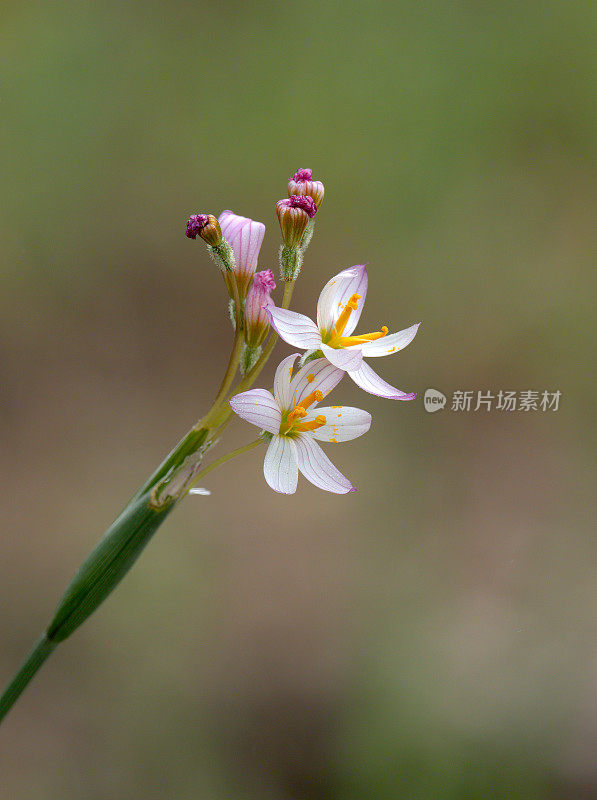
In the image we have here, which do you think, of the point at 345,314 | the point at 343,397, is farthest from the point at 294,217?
the point at 343,397

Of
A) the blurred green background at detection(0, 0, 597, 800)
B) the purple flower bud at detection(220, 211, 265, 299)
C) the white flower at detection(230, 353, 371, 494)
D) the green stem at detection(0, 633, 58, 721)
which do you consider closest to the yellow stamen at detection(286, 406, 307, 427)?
the white flower at detection(230, 353, 371, 494)

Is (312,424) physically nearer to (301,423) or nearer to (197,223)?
(301,423)

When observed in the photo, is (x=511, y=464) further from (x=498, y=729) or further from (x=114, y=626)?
(x=114, y=626)

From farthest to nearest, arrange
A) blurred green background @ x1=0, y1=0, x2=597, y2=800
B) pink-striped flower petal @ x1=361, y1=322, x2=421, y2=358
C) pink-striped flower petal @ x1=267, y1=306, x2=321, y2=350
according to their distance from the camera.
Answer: blurred green background @ x1=0, y1=0, x2=597, y2=800, pink-striped flower petal @ x1=361, y1=322, x2=421, y2=358, pink-striped flower petal @ x1=267, y1=306, x2=321, y2=350

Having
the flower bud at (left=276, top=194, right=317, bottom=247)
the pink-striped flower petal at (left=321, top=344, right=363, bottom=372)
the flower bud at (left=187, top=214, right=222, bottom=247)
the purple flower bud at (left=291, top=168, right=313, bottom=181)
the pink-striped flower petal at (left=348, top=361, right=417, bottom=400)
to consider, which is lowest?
the pink-striped flower petal at (left=348, top=361, right=417, bottom=400)

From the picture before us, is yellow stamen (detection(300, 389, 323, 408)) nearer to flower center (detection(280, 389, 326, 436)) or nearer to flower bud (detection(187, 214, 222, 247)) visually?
flower center (detection(280, 389, 326, 436))

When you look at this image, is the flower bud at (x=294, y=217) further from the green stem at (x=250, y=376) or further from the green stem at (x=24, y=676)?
the green stem at (x=24, y=676)

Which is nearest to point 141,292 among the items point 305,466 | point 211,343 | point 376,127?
point 211,343
